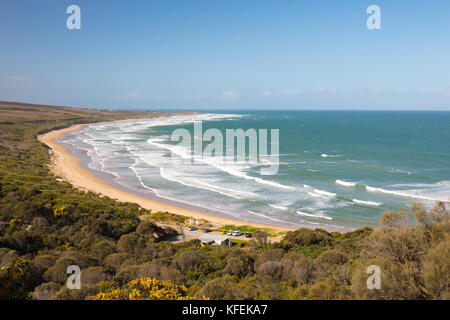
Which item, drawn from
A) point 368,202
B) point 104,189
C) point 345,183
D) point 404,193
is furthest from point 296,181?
point 104,189

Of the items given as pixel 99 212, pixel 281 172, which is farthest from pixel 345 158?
pixel 99 212

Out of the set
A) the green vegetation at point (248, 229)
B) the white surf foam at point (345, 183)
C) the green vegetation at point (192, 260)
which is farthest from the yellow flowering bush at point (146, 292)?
the white surf foam at point (345, 183)

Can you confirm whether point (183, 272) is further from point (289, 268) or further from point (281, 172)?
point (281, 172)

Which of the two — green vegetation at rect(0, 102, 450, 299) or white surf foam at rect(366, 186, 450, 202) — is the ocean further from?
green vegetation at rect(0, 102, 450, 299)

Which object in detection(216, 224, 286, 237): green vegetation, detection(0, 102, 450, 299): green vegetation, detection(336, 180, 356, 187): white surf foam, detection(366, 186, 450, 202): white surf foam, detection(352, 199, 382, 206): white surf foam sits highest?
detection(0, 102, 450, 299): green vegetation

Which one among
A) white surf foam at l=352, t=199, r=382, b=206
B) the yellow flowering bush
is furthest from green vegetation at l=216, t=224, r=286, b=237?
the yellow flowering bush

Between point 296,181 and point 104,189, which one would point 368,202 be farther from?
point 104,189
